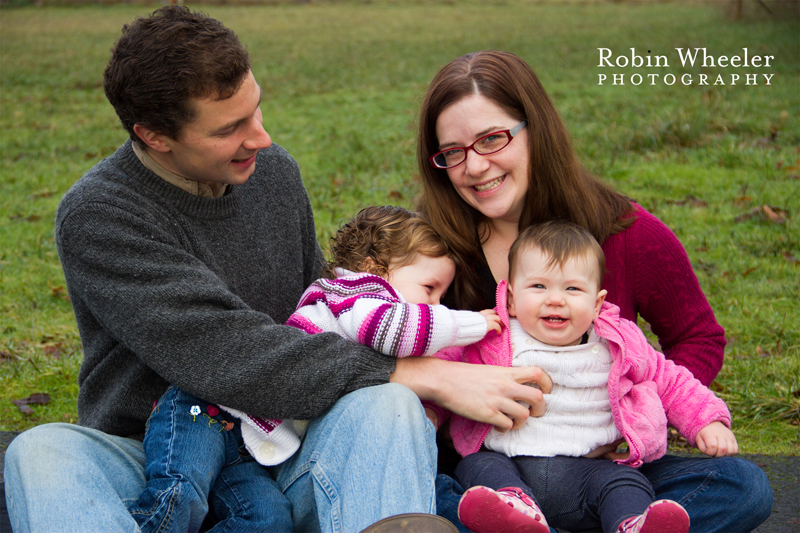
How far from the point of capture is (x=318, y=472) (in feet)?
7.40

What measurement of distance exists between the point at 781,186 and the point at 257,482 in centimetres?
573

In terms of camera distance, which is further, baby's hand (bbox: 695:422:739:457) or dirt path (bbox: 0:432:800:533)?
dirt path (bbox: 0:432:800:533)

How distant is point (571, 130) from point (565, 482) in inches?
260

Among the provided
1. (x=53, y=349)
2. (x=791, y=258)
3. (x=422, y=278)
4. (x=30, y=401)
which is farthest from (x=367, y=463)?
(x=791, y=258)

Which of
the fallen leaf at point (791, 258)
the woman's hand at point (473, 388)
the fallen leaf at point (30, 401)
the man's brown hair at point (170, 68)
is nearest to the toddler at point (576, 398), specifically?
the woman's hand at point (473, 388)

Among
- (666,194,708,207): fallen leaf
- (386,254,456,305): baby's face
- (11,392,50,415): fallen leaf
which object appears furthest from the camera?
(666,194,708,207): fallen leaf

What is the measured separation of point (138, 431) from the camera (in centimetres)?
256

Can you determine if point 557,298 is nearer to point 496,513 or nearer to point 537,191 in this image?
point 537,191

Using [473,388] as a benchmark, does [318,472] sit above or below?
below

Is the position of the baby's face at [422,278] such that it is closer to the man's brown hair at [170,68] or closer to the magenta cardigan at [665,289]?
the magenta cardigan at [665,289]

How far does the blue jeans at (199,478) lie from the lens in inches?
86.7

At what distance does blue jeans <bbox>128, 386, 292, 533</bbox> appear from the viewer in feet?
7.22

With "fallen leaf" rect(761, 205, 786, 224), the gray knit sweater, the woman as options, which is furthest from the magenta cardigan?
"fallen leaf" rect(761, 205, 786, 224)

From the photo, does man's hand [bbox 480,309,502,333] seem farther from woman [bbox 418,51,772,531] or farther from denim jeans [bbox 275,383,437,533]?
denim jeans [bbox 275,383,437,533]
